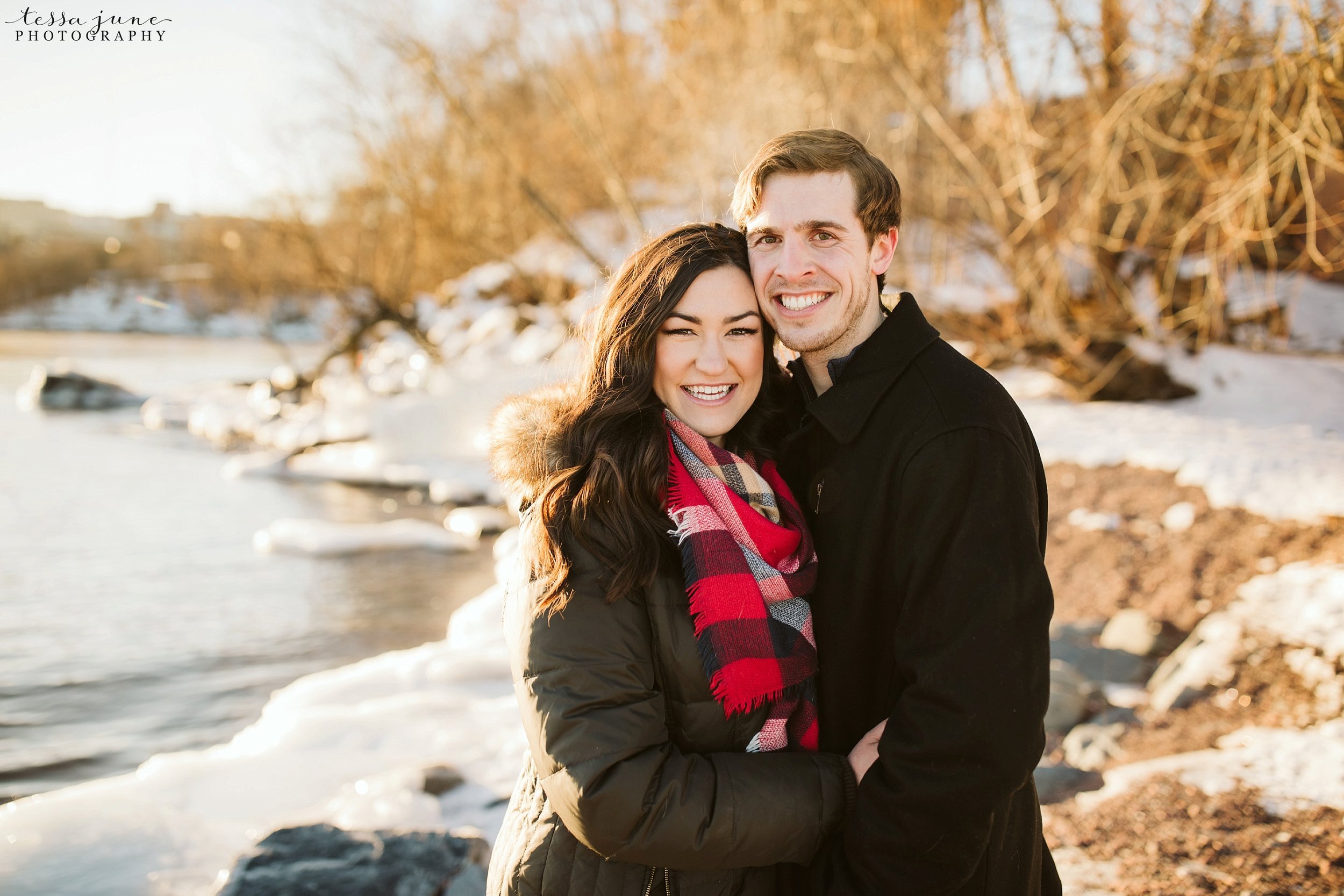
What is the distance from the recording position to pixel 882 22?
9008mm

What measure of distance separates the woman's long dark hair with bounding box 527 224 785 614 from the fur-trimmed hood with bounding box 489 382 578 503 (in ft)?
0.07

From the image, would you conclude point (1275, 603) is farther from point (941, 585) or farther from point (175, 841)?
point (175, 841)

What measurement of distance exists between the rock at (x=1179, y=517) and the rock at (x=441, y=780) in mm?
5275

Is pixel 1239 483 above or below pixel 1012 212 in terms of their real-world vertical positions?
below

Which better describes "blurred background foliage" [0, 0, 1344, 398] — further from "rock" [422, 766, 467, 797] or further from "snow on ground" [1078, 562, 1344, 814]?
"rock" [422, 766, 467, 797]

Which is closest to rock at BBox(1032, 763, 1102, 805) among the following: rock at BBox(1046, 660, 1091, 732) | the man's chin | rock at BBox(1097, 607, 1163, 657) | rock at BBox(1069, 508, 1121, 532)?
rock at BBox(1046, 660, 1091, 732)

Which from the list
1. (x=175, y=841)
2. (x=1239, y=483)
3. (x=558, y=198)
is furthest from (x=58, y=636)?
(x=558, y=198)

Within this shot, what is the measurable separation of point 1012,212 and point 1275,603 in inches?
250

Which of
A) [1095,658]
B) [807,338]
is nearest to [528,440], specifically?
[807,338]

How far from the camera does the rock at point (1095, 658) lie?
5.12 m

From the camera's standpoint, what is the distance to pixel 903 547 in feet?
5.90

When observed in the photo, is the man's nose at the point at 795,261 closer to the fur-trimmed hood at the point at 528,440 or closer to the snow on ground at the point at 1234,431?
the fur-trimmed hood at the point at 528,440

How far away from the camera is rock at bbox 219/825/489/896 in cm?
298

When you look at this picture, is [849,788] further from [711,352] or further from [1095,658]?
[1095,658]
